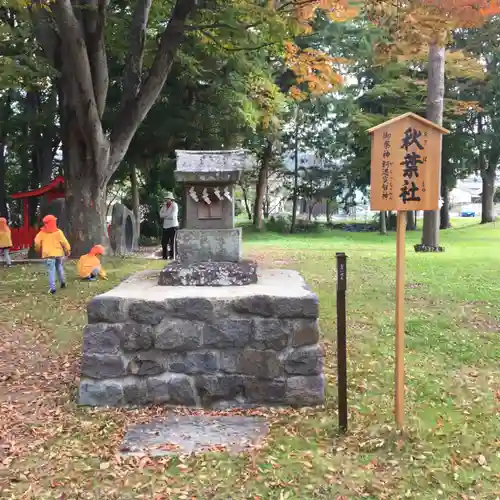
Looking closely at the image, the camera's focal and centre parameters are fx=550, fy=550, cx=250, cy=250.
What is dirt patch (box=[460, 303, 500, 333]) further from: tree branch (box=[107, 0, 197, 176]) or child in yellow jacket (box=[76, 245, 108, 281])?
tree branch (box=[107, 0, 197, 176])

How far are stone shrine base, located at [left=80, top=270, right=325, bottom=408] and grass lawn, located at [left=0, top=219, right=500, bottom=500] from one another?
0.66 feet

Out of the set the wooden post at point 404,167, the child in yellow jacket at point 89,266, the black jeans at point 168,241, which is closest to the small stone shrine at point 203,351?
the wooden post at point 404,167

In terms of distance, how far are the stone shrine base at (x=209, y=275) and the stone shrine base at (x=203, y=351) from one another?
0.59 meters

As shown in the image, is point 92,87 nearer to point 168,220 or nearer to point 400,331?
point 168,220

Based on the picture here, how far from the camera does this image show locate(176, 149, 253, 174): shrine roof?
218 inches

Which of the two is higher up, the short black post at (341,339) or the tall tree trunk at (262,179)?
the tall tree trunk at (262,179)

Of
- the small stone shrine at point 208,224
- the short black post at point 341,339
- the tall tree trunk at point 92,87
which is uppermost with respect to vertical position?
the tall tree trunk at point 92,87

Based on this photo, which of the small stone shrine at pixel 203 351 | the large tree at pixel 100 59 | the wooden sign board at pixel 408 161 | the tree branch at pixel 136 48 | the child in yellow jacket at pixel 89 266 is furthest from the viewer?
the tree branch at pixel 136 48

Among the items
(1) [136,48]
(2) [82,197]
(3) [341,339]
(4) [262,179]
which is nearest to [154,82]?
(1) [136,48]

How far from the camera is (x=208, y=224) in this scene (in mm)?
5762

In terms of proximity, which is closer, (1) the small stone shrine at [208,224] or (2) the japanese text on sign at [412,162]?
(2) the japanese text on sign at [412,162]

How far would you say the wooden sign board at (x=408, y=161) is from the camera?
4020mm

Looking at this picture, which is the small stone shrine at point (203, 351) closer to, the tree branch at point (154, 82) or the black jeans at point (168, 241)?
the tree branch at point (154, 82)

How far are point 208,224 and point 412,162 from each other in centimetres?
240
